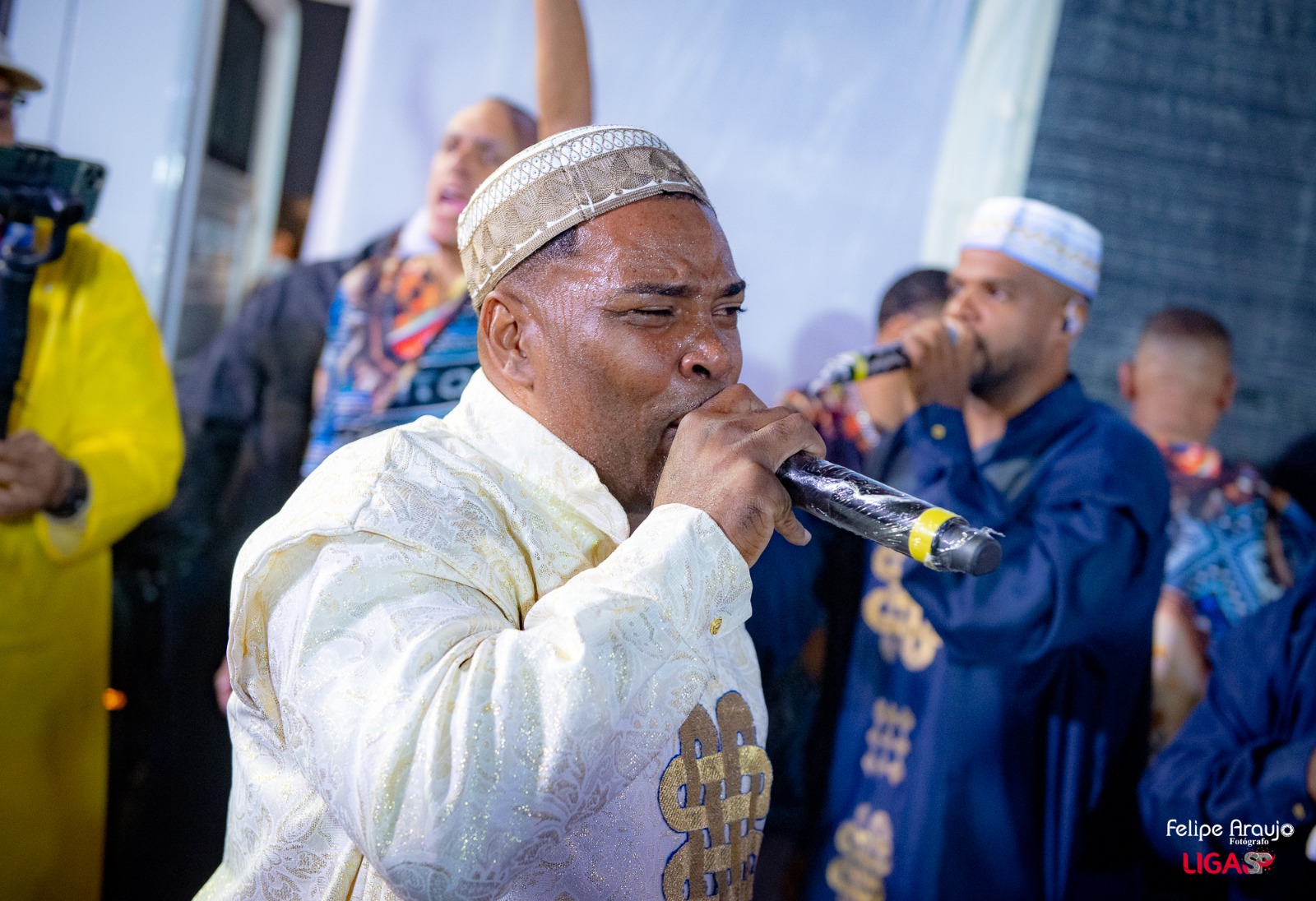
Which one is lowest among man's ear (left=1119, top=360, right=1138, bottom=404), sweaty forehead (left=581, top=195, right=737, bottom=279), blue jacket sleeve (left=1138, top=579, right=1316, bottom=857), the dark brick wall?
blue jacket sleeve (left=1138, top=579, right=1316, bottom=857)

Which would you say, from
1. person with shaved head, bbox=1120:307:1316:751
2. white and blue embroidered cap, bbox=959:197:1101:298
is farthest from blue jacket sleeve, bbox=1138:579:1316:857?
white and blue embroidered cap, bbox=959:197:1101:298

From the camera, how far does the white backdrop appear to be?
3070 millimetres

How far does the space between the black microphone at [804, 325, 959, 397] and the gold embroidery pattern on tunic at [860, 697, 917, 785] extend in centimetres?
83

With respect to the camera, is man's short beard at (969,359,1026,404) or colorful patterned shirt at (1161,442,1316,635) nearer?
man's short beard at (969,359,1026,404)

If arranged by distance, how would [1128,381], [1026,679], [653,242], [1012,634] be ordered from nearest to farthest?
[653,242]
[1012,634]
[1026,679]
[1128,381]

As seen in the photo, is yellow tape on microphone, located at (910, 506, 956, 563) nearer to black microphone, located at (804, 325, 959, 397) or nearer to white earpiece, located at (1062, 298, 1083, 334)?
black microphone, located at (804, 325, 959, 397)

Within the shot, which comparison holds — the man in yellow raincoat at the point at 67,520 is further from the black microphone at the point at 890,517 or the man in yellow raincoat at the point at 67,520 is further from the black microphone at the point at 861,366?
the black microphone at the point at 890,517

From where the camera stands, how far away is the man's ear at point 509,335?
125cm

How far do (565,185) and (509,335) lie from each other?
201 millimetres

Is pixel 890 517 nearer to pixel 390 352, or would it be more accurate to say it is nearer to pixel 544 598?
pixel 544 598

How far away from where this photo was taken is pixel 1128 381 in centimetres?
327

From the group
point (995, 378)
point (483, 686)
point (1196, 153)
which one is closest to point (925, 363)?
point (995, 378)

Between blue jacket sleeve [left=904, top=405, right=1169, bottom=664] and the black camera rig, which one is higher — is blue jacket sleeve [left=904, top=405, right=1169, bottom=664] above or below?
below

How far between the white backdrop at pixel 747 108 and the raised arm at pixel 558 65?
1.14m
